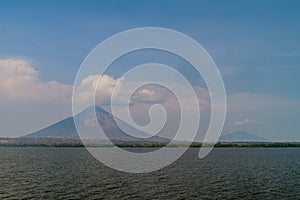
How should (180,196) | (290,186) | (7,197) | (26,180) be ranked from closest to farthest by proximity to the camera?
(7,197)
(180,196)
(290,186)
(26,180)

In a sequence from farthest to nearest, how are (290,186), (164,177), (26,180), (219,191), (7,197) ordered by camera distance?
(164,177) → (26,180) → (290,186) → (219,191) → (7,197)

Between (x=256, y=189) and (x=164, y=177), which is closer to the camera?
(x=256, y=189)

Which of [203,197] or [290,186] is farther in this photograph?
[290,186]

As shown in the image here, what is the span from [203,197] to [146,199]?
21.8ft

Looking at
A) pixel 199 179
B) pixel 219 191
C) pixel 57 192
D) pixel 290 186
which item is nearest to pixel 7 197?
pixel 57 192

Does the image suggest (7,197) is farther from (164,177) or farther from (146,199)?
(164,177)

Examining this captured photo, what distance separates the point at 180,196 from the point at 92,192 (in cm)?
1079

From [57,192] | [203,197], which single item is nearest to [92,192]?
[57,192]

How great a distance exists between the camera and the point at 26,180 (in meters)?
55.1

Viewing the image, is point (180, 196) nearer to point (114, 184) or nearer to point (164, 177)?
point (114, 184)

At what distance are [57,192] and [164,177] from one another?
69.9ft

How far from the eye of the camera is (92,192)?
4478 cm

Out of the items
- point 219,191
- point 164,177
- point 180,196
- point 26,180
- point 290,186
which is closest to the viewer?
point 180,196

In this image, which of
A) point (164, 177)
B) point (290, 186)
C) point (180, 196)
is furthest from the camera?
point (164, 177)
